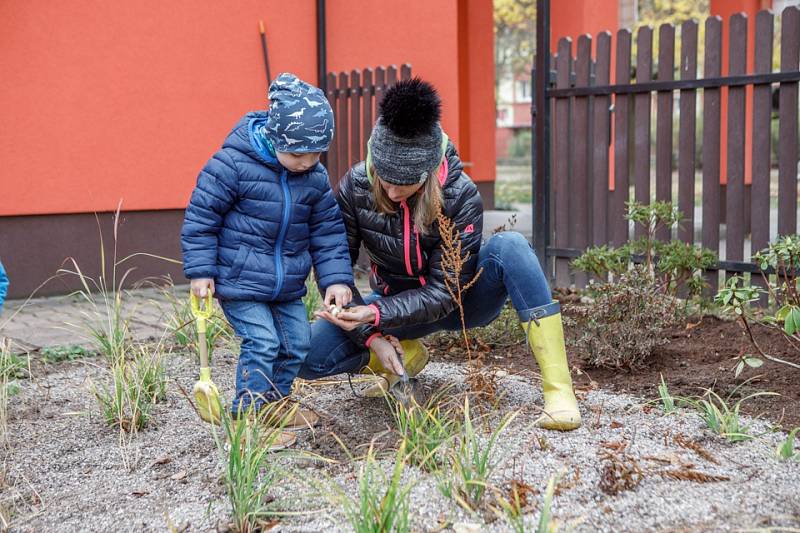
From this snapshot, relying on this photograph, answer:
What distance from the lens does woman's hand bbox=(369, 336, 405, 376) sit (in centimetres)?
327

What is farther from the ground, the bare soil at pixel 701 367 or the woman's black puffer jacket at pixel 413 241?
the woman's black puffer jacket at pixel 413 241

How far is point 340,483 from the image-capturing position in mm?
2668

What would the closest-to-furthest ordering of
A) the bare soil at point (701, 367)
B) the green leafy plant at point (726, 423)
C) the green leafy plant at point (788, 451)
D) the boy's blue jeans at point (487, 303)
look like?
the green leafy plant at point (788, 451), the green leafy plant at point (726, 423), the boy's blue jeans at point (487, 303), the bare soil at point (701, 367)

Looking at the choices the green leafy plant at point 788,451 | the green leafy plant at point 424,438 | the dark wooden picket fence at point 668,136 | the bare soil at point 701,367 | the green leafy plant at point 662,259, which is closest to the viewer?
the green leafy plant at point 424,438

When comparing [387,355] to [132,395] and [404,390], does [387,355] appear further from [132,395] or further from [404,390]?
[132,395]

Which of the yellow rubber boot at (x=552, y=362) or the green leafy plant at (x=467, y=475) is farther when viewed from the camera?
the yellow rubber boot at (x=552, y=362)

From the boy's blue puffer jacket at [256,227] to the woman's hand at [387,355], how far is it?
260mm

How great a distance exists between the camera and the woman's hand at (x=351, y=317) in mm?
3107

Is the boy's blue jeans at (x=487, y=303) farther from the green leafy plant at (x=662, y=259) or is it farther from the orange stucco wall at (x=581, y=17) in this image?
the orange stucco wall at (x=581, y=17)

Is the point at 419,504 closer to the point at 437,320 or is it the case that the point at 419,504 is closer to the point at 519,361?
the point at 437,320

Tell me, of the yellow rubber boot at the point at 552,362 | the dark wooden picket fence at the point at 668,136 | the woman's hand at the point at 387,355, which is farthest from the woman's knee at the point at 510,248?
the dark wooden picket fence at the point at 668,136

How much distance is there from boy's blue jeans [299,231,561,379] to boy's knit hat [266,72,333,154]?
0.74 m

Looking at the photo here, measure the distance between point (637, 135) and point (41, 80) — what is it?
4.18 metres

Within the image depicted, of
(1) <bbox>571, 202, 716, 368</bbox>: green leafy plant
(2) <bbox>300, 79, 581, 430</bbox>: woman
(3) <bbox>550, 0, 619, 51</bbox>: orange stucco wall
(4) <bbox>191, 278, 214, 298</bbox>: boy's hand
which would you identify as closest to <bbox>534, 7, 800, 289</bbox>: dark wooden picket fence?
(1) <bbox>571, 202, 716, 368</bbox>: green leafy plant
